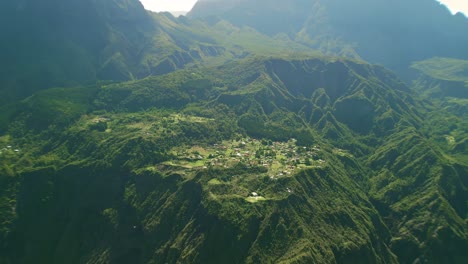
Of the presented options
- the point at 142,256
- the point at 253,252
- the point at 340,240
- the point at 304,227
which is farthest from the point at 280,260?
the point at 142,256

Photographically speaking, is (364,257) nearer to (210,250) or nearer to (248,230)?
(248,230)

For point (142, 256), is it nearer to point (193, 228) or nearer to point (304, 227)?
point (193, 228)

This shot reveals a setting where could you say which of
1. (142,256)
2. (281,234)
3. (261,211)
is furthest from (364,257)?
(142,256)

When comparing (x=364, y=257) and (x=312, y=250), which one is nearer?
(x=312, y=250)

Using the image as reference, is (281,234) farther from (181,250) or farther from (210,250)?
(181,250)

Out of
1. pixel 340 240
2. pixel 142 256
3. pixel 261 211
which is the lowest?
pixel 142 256

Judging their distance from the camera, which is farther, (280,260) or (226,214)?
(226,214)

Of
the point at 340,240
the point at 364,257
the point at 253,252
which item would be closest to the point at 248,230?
the point at 253,252

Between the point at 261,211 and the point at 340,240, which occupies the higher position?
the point at 261,211

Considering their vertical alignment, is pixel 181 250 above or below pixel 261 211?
below
